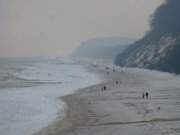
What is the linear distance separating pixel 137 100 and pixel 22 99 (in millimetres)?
14073

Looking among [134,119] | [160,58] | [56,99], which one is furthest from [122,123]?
[160,58]

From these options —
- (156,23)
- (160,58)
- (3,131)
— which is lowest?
(3,131)

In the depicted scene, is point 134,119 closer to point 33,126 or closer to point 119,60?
point 33,126

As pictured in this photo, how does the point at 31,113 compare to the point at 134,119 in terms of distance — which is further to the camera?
the point at 31,113

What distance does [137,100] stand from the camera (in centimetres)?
4272

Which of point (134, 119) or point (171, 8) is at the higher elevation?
point (171, 8)

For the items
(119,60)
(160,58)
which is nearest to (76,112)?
(160,58)

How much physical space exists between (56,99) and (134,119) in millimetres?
16327

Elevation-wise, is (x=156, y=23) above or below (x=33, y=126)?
above

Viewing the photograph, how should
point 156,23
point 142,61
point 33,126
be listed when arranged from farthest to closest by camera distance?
point 156,23 → point 142,61 → point 33,126

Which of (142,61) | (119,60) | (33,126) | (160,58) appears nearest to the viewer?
(33,126)

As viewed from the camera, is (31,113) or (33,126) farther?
(31,113)

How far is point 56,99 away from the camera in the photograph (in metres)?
44.8

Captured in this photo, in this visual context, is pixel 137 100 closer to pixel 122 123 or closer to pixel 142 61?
pixel 122 123
